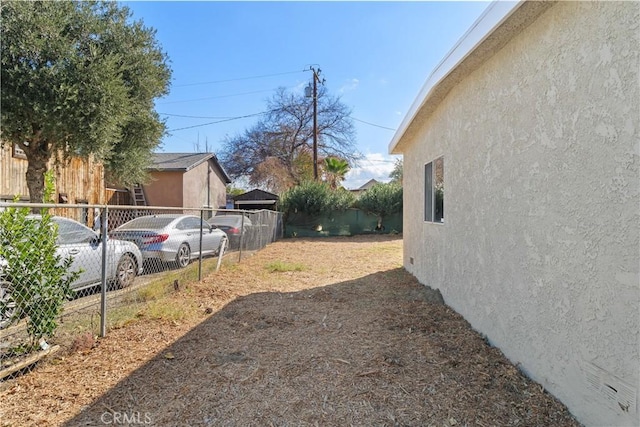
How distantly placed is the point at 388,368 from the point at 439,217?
324 cm

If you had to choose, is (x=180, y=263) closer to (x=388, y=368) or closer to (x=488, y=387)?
(x=388, y=368)

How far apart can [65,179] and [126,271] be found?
1035 cm

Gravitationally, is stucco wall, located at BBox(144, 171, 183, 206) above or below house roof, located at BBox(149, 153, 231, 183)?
below

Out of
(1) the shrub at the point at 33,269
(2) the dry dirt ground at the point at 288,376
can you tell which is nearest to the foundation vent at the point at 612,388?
(2) the dry dirt ground at the point at 288,376

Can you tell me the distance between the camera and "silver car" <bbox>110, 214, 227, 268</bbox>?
659 cm

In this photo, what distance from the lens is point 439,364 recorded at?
3275 mm

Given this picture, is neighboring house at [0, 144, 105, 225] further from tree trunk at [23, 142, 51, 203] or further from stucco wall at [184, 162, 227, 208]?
stucco wall at [184, 162, 227, 208]

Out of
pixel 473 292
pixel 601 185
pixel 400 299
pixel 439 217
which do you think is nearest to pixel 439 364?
pixel 473 292

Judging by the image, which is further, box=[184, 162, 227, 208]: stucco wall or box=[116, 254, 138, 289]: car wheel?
box=[184, 162, 227, 208]: stucco wall

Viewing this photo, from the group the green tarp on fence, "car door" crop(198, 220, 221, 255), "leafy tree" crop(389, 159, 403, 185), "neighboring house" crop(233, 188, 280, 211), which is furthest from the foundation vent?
"leafy tree" crop(389, 159, 403, 185)

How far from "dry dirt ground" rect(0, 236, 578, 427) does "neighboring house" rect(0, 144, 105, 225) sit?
247 inches

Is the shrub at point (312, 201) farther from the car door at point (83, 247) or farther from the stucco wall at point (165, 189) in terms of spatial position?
the car door at point (83, 247)
